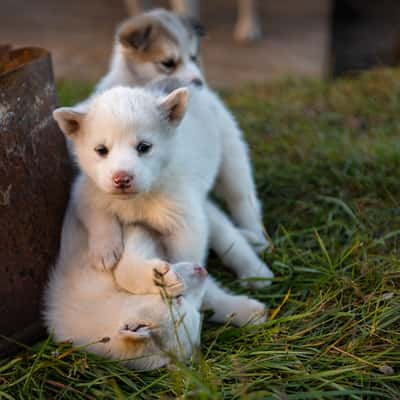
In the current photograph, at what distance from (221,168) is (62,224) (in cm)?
138

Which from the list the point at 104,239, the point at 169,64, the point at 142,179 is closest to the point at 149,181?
the point at 142,179

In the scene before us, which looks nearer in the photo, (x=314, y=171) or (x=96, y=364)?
(x=96, y=364)

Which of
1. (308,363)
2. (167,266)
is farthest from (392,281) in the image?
(167,266)

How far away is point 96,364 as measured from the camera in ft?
9.59

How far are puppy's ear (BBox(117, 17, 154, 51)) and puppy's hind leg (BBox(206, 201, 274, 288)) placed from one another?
1.35m

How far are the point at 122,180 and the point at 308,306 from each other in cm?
121

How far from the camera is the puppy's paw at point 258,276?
3707mm

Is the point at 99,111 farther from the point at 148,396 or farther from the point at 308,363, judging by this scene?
the point at 308,363

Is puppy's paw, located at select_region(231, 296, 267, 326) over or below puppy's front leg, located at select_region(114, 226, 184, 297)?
below

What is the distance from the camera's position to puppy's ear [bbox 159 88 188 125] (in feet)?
10.4

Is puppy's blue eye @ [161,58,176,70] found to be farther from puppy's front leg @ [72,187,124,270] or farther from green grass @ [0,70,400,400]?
puppy's front leg @ [72,187,124,270]

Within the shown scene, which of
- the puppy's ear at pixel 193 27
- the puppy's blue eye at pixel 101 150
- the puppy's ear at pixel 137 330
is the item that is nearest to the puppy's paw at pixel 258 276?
the puppy's ear at pixel 137 330

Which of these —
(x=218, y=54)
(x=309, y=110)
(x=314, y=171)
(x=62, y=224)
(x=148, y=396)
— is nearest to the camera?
(x=148, y=396)

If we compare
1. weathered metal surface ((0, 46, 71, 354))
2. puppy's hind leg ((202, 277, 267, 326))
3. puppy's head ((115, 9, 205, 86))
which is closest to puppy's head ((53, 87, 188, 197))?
weathered metal surface ((0, 46, 71, 354))
